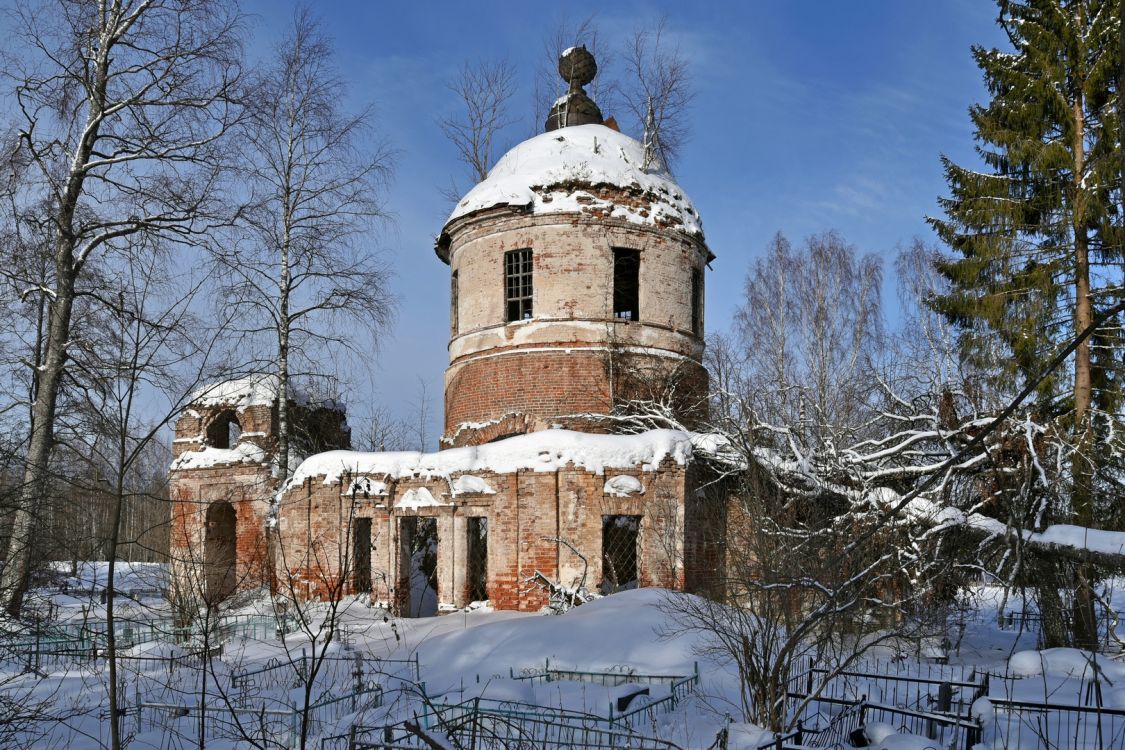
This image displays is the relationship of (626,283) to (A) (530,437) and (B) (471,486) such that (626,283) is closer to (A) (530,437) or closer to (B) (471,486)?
(A) (530,437)

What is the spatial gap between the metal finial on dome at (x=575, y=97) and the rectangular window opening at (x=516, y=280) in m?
4.85

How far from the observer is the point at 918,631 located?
1158cm

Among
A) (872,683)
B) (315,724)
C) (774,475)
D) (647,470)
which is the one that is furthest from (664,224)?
(315,724)

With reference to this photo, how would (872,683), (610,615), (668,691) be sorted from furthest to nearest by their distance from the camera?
(610,615), (872,683), (668,691)

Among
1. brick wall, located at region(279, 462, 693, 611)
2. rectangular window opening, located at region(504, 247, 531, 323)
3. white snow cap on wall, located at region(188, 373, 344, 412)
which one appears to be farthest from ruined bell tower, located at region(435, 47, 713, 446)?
white snow cap on wall, located at region(188, 373, 344, 412)

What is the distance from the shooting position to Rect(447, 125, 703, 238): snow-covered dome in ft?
59.2

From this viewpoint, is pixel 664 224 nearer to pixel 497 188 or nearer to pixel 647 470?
pixel 497 188

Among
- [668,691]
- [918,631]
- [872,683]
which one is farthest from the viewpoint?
[918,631]

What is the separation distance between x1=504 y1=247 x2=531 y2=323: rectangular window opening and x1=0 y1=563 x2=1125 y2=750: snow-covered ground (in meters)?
6.35

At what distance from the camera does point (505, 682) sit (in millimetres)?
9930

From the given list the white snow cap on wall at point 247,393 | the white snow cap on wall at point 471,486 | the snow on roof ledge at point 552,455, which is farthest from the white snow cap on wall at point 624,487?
the white snow cap on wall at point 247,393

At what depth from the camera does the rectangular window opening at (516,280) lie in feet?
60.3

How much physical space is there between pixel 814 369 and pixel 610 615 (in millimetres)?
15148

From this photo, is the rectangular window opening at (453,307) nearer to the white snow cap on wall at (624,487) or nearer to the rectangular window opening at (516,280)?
the rectangular window opening at (516,280)
